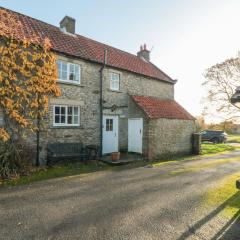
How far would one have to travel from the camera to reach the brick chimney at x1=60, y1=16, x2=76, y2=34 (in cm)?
1561

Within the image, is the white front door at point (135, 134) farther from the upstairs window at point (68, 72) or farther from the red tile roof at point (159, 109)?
the upstairs window at point (68, 72)

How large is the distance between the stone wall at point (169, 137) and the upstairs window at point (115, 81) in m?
3.52

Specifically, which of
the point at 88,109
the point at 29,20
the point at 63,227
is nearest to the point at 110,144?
the point at 88,109

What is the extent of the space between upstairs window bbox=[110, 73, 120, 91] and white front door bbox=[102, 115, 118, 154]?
206 cm

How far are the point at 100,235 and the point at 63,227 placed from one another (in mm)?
931

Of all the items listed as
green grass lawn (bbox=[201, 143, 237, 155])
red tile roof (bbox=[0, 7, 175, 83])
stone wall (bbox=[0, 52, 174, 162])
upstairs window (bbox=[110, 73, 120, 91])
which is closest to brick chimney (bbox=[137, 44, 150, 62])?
red tile roof (bbox=[0, 7, 175, 83])

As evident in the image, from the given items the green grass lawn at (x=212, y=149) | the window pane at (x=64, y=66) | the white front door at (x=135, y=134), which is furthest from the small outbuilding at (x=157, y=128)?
the window pane at (x=64, y=66)

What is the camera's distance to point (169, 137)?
16234 mm

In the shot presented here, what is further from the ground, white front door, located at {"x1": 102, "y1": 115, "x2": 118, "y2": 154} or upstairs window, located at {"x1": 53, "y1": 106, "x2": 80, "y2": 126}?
upstairs window, located at {"x1": 53, "y1": 106, "x2": 80, "y2": 126}

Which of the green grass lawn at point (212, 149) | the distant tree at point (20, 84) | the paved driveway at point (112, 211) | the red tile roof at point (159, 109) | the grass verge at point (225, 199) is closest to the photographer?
the paved driveway at point (112, 211)

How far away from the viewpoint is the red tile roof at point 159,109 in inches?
603

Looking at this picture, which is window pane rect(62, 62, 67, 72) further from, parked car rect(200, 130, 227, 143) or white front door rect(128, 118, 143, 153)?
parked car rect(200, 130, 227, 143)

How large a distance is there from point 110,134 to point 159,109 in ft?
13.6

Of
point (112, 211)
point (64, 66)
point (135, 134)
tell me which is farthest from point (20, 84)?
point (135, 134)
